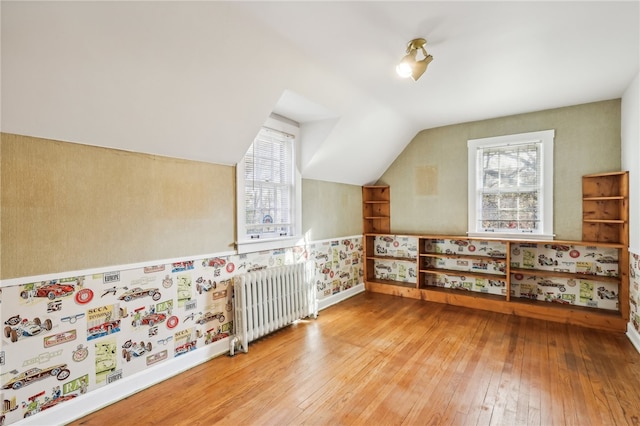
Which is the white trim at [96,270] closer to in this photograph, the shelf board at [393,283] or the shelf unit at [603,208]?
the shelf board at [393,283]

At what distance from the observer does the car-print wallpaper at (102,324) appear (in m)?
1.82

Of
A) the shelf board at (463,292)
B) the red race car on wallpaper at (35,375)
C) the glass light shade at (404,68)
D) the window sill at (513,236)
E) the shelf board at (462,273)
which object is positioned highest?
the glass light shade at (404,68)

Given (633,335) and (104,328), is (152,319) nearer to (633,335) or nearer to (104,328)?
(104,328)

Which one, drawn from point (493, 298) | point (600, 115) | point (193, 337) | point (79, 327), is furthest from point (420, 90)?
point (79, 327)

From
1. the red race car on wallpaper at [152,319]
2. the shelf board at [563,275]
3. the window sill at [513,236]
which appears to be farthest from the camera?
the window sill at [513,236]

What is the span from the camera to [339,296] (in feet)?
15.2

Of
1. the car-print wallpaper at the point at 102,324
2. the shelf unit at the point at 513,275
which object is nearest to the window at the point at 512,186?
the shelf unit at the point at 513,275

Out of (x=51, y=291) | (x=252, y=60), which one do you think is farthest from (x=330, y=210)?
(x=51, y=291)

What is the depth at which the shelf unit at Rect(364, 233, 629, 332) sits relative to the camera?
3.65m

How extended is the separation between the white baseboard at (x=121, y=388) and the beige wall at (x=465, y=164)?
3.54 m

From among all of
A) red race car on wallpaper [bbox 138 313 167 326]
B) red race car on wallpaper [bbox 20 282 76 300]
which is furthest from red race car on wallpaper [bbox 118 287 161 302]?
red race car on wallpaper [bbox 20 282 76 300]

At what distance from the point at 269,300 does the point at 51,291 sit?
5.91 feet

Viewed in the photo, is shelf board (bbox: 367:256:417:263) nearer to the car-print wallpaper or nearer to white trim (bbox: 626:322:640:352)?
white trim (bbox: 626:322:640:352)

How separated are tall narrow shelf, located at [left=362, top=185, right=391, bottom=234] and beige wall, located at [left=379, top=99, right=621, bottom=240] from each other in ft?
0.36
